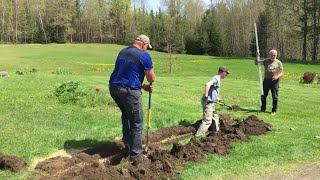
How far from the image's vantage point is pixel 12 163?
24.3ft

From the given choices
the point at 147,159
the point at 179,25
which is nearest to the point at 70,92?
the point at 147,159

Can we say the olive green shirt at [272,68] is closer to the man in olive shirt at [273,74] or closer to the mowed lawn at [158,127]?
the man in olive shirt at [273,74]

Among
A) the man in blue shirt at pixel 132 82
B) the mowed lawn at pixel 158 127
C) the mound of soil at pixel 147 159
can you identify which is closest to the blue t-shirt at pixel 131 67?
the man in blue shirt at pixel 132 82

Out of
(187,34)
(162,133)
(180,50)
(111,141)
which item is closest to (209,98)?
(162,133)

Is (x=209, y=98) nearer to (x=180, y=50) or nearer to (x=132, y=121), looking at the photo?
(x=132, y=121)

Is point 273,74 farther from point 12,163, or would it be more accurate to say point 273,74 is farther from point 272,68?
point 12,163

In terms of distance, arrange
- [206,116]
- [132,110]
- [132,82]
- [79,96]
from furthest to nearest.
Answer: [79,96]
[206,116]
[132,110]
[132,82]

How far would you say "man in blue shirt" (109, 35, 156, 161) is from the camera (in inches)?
304

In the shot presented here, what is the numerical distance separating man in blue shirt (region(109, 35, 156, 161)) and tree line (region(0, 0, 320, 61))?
56278mm

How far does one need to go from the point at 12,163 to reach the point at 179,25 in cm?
7290

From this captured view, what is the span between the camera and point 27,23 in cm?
A: 8156

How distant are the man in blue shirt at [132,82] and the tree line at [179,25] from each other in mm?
56278

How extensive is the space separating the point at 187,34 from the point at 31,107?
217 ft

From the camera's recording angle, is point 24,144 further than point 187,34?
No
